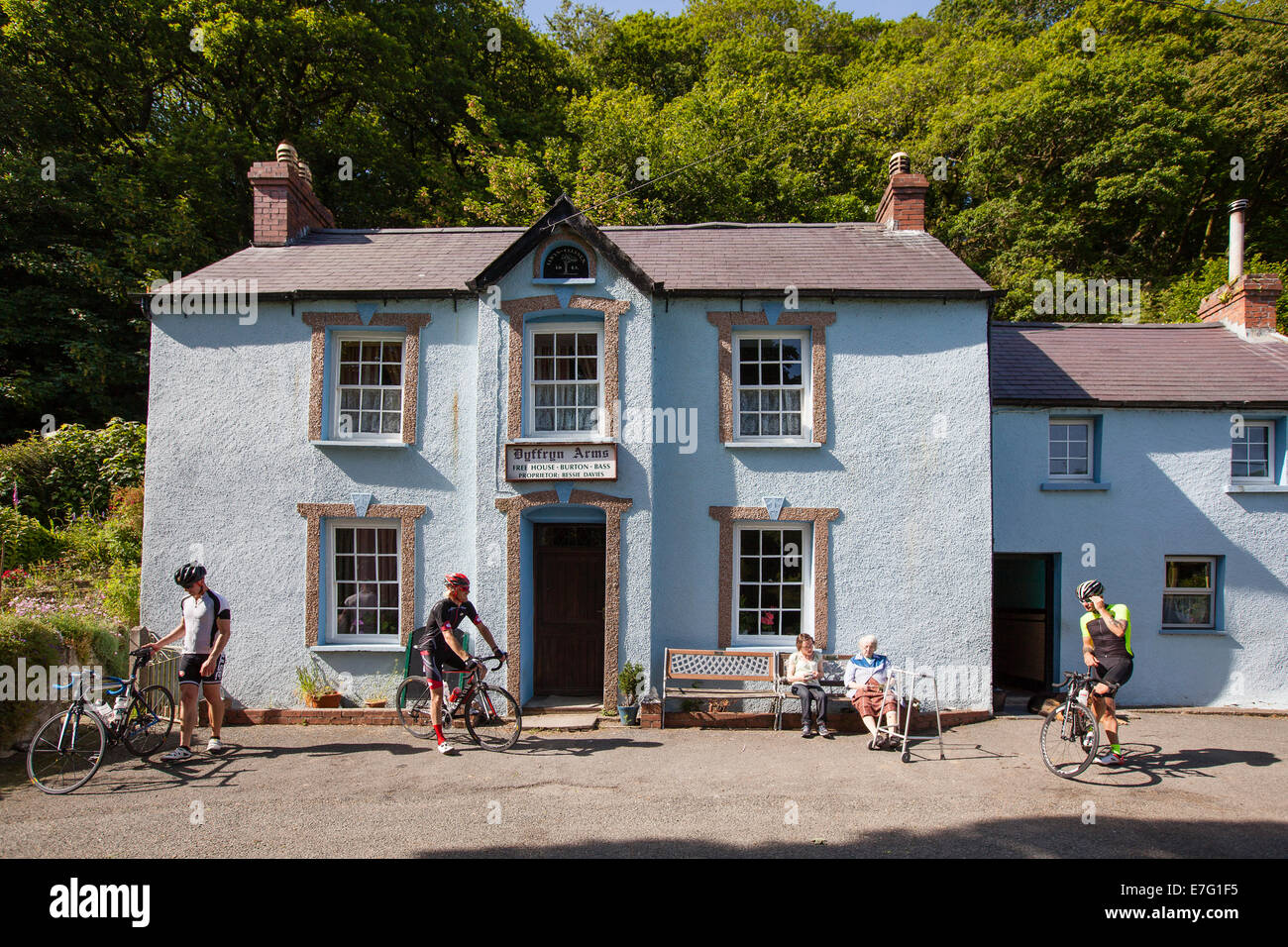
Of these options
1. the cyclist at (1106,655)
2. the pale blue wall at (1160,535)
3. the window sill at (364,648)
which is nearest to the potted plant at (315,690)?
the window sill at (364,648)

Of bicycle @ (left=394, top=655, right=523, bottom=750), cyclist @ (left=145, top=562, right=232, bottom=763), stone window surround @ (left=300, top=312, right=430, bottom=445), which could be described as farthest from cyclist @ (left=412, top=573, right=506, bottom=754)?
stone window surround @ (left=300, top=312, right=430, bottom=445)

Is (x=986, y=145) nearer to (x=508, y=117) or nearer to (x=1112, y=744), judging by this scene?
(x=508, y=117)

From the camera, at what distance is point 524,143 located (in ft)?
80.1

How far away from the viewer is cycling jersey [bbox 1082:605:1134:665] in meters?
8.09

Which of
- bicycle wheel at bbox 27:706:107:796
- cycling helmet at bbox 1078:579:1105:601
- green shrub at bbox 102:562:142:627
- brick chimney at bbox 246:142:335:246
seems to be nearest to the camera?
bicycle wheel at bbox 27:706:107:796

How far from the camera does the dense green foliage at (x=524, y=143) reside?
63.7 ft

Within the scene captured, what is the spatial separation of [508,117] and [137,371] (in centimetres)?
1511

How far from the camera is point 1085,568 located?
12.1 m

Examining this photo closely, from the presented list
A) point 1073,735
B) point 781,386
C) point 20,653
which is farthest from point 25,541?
point 1073,735

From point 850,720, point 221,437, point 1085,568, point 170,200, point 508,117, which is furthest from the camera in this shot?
point 508,117

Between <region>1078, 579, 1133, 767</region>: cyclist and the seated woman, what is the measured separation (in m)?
3.12

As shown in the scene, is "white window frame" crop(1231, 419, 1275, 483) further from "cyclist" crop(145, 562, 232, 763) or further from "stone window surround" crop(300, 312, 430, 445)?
"cyclist" crop(145, 562, 232, 763)

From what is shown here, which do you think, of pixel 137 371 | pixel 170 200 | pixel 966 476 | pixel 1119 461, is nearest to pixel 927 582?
pixel 966 476

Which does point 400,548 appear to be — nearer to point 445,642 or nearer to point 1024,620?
point 445,642
